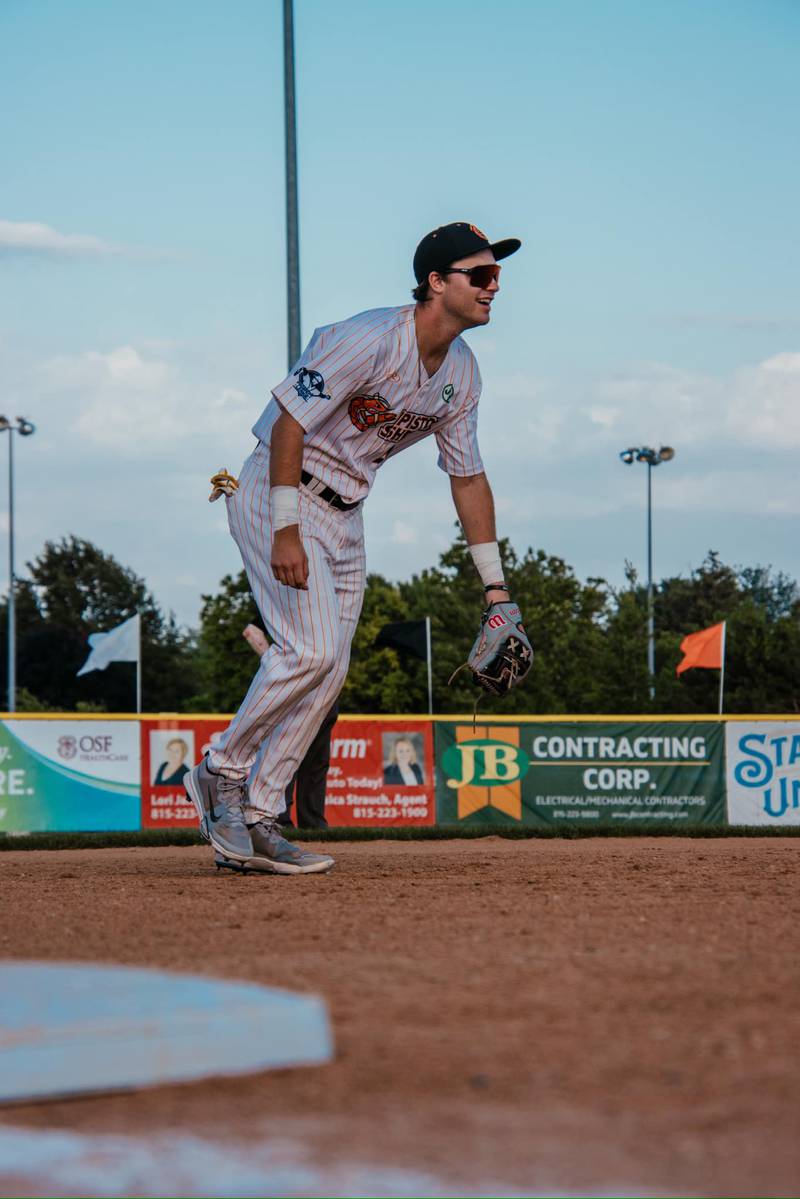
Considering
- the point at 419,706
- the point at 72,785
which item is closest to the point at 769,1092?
the point at 72,785

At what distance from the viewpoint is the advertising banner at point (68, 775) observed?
16766mm

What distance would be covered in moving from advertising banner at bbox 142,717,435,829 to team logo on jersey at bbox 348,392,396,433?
11687 millimetres

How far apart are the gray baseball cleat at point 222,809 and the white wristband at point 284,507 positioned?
1057 millimetres

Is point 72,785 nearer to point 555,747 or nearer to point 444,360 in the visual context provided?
point 555,747

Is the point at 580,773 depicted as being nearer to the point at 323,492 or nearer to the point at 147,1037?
the point at 323,492

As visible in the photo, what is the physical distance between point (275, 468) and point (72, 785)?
12.1m

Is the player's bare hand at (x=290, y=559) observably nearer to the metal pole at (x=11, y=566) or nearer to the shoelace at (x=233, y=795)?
the shoelace at (x=233, y=795)

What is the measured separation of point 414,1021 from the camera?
2.71 meters

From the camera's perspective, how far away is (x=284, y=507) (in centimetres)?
570

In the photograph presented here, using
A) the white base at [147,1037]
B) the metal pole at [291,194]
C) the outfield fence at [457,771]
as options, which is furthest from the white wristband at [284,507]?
the metal pole at [291,194]

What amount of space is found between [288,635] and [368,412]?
94 cm

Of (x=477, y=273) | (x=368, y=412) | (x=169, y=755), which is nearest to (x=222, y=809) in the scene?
(x=368, y=412)

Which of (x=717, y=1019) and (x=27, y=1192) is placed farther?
(x=717, y=1019)

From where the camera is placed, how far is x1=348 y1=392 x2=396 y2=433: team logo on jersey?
19.2ft
